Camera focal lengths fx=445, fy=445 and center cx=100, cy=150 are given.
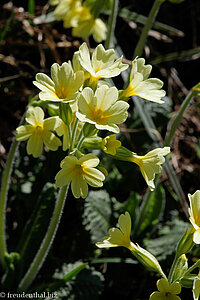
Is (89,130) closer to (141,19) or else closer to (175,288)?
(175,288)

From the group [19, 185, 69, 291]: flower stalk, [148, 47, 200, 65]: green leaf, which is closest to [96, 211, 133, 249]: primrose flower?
[19, 185, 69, 291]: flower stalk

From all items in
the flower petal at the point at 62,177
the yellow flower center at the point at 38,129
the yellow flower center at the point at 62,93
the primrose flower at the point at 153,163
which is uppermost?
the yellow flower center at the point at 62,93

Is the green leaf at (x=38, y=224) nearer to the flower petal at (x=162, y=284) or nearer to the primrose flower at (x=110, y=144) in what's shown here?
the primrose flower at (x=110, y=144)

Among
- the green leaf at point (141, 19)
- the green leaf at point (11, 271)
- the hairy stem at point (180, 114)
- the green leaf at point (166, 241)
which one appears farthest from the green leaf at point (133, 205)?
the green leaf at point (141, 19)

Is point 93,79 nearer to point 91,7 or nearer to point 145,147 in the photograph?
point 91,7

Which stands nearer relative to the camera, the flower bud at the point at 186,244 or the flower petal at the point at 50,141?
the flower bud at the point at 186,244

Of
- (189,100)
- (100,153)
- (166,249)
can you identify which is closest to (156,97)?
(189,100)

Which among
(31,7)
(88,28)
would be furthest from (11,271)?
(31,7)
